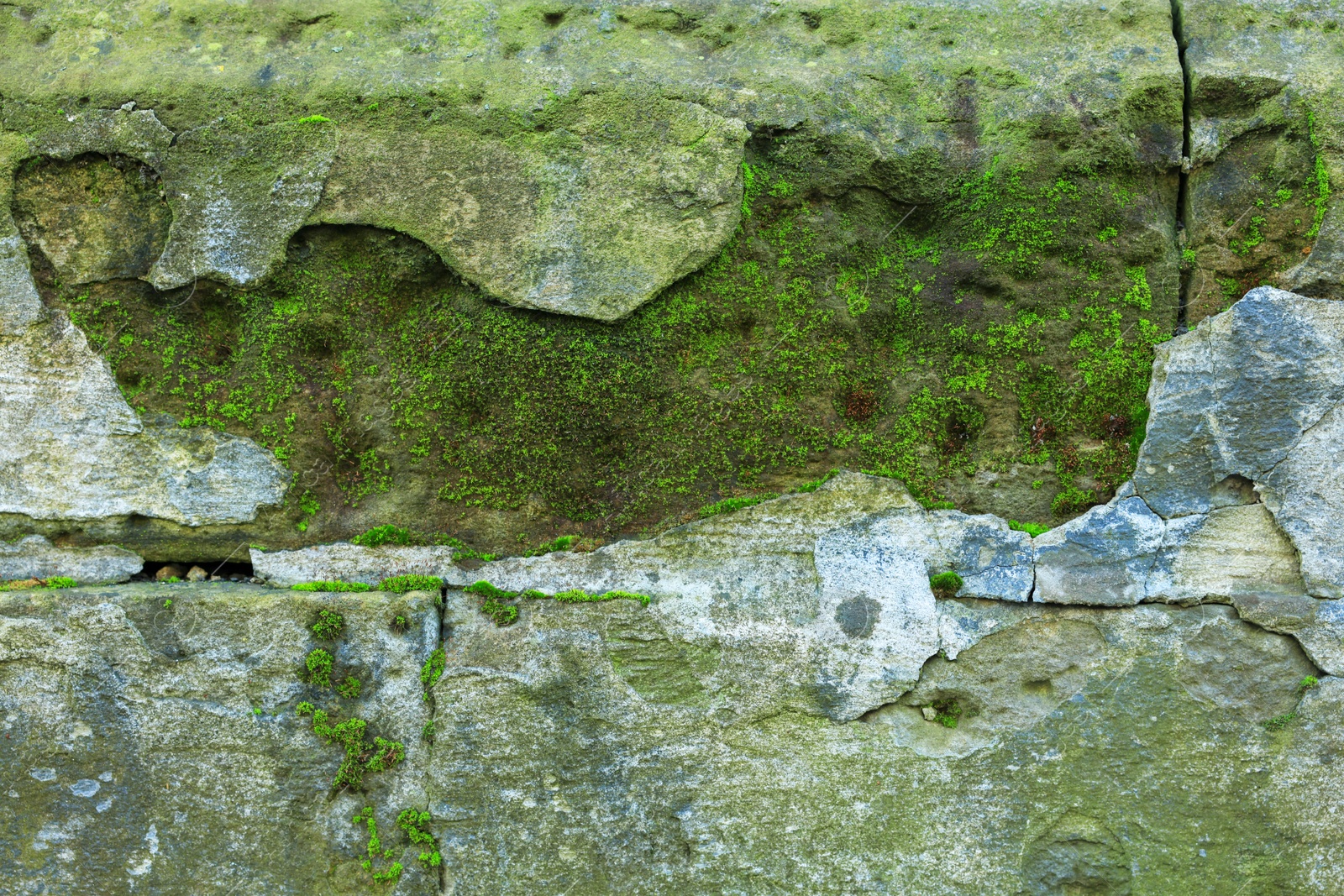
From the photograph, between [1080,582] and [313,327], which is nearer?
[1080,582]

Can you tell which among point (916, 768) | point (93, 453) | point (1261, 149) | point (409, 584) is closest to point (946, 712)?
point (916, 768)

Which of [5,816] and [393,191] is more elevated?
[393,191]

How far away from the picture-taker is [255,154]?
2.71 metres

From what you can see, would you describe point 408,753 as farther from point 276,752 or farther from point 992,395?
point 992,395

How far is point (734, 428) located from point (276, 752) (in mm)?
1749

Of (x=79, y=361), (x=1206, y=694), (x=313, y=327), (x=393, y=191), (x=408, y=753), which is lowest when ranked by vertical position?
(x=408, y=753)

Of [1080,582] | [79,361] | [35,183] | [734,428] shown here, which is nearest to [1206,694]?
[1080,582]

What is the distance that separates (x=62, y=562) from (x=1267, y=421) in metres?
3.81

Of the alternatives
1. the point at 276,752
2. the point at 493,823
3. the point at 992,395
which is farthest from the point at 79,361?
the point at 992,395

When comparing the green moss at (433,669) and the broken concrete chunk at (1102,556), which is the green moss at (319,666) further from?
the broken concrete chunk at (1102,556)

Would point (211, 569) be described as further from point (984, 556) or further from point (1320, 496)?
point (1320, 496)

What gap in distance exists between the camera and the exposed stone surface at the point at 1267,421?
2498 millimetres

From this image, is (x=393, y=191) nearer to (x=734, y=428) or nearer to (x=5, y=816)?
(x=734, y=428)

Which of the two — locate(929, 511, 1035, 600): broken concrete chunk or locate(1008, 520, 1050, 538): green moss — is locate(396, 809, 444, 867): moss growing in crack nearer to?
locate(929, 511, 1035, 600): broken concrete chunk
